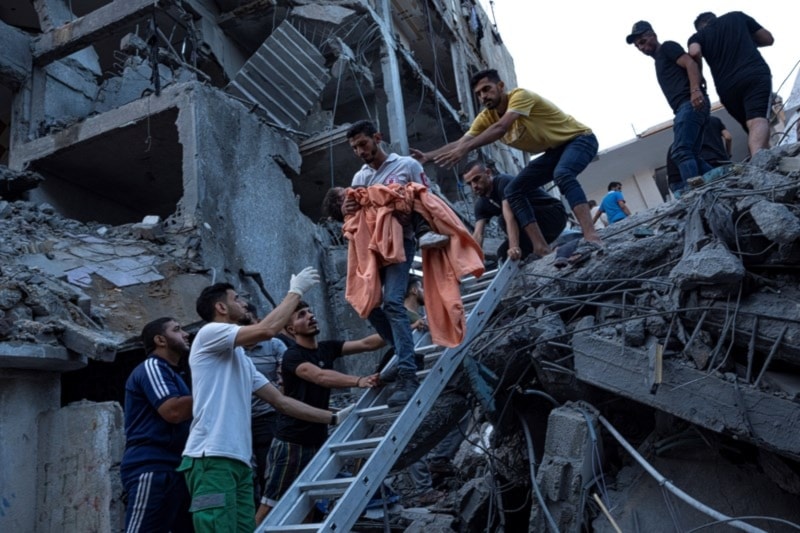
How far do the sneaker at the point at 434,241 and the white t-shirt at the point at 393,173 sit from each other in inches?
16.8

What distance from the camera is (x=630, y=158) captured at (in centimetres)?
1795

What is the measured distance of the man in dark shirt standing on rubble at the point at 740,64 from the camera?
587cm

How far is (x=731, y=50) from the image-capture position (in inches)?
240

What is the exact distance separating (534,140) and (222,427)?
11.2 feet

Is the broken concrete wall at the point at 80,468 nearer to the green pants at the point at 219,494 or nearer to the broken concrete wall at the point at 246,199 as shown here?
the green pants at the point at 219,494

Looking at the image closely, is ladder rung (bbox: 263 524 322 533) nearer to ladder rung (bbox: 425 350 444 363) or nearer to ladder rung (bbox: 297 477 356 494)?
ladder rung (bbox: 297 477 356 494)

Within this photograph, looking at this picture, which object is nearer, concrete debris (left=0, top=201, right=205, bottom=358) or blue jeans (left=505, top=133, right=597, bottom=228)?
concrete debris (left=0, top=201, right=205, bottom=358)

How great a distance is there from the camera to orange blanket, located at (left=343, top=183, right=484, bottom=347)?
426 cm

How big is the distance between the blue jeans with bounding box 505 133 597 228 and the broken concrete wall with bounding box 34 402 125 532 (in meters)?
3.48

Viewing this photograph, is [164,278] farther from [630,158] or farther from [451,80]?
[630,158]

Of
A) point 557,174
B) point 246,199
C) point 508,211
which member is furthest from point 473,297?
point 246,199

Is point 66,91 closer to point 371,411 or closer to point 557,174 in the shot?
point 557,174

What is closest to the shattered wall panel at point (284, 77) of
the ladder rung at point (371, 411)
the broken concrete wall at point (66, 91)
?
the broken concrete wall at point (66, 91)

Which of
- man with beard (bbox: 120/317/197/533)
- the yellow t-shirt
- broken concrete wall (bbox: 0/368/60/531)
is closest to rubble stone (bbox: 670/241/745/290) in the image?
the yellow t-shirt
